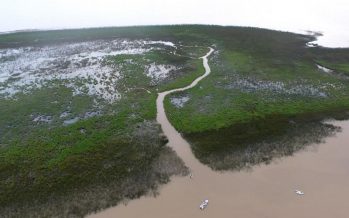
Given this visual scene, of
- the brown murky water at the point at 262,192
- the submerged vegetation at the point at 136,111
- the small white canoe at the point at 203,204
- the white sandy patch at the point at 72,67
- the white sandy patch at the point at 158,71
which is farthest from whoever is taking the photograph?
the white sandy patch at the point at 158,71

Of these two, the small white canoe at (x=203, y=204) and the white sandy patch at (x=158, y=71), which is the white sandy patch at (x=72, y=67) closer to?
the white sandy patch at (x=158, y=71)

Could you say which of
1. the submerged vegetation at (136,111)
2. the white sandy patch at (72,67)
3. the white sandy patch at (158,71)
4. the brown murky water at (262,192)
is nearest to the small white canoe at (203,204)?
the brown murky water at (262,192)

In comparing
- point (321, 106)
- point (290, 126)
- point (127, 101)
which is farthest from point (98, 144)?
point (321, 106)

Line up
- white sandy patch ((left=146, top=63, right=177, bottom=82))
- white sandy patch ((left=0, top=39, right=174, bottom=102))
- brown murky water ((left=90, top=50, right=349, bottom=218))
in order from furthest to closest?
white sandy patch ((left=146, top=63, right=177, bottom=82)), white sandy patch ((left=0, top=39, right=174, bottom=102)), brown murky water ((left=90, top=50, right=349, bottom=218))

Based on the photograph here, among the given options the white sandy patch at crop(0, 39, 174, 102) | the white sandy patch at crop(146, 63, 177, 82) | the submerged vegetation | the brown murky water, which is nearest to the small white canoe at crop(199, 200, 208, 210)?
the brown murky water

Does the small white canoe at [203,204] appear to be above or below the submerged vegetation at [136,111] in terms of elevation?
below

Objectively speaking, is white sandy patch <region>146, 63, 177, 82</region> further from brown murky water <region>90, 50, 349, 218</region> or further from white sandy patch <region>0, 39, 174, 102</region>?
brown murky water <region>90, 50, 349, 218</region>

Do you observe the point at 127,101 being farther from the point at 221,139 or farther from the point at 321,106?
the point at 321,106
